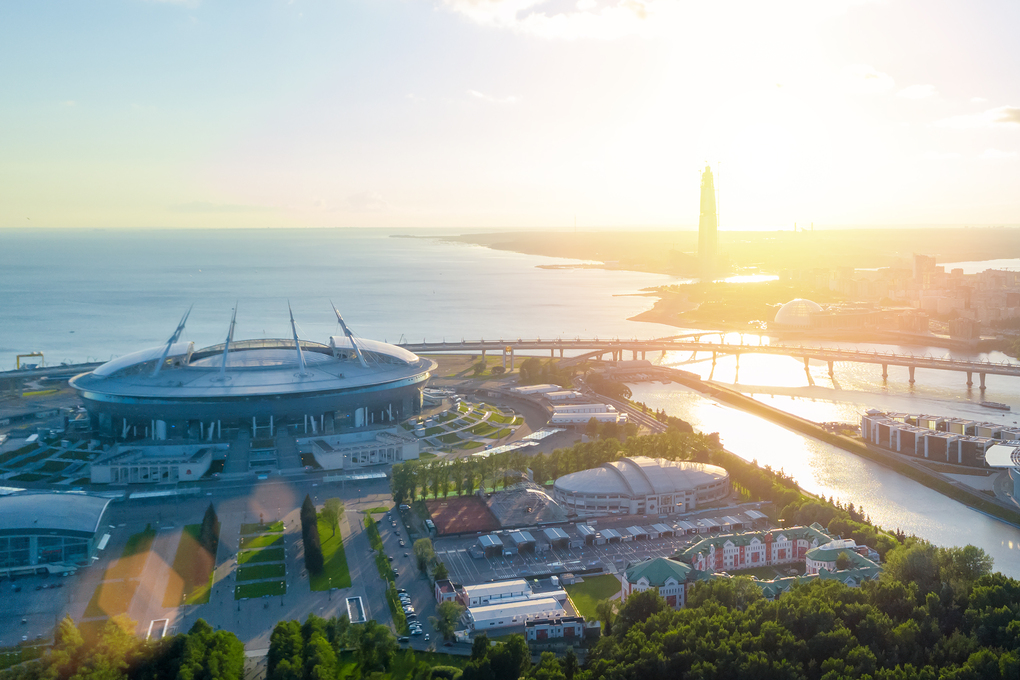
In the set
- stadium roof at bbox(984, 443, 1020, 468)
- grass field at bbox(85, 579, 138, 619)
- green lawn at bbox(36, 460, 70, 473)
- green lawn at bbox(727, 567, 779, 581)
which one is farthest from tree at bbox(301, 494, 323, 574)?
stadium roof at bbox(984, 443, 1020, 468)

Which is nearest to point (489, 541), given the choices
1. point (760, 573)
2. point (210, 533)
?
point (760, 573)

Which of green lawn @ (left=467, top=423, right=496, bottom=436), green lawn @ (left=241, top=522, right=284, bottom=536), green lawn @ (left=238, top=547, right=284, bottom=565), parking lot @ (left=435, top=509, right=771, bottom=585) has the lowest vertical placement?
parking lot @ (left=435, top=509, right=771, bottom=585)

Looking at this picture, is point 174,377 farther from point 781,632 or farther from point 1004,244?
point 1004,244

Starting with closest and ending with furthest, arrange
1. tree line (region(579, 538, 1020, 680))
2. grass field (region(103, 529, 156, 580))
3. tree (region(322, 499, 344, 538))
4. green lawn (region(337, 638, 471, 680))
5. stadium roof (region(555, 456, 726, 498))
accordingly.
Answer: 1. tree line (region(579, 538, 1020, 680))
2. green lawn (region(337, 638, 471, 680))
3. grass field (region(103, 529, 156, 580))
4. tree (region(322, 499, 344, 538))
5. stadium roof (region(555, 456, 726, 498))

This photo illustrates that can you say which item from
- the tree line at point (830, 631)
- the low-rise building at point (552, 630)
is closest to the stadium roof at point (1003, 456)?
the tree line at point (830, 631)

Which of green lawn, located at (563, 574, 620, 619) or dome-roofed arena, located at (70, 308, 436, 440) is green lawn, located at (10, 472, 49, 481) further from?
green lawn, located at (563, 574, 620, 619)

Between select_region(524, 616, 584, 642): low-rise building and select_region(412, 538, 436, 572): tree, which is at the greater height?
select_region(412, 538, 436, 572): tree
